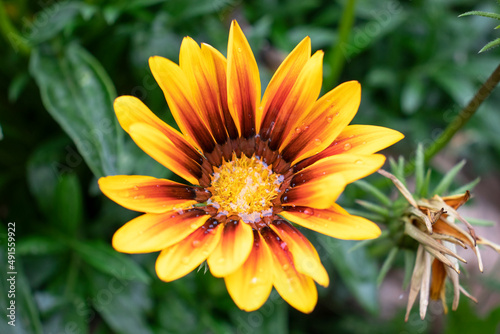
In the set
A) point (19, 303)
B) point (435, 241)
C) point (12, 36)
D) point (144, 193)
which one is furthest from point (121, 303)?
point (435, 241)

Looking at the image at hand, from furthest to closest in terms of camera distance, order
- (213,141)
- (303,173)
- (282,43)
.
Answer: (282,43) → (213,141) → (303,173)

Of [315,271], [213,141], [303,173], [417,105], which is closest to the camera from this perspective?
[315,271]

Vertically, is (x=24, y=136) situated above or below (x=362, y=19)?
below

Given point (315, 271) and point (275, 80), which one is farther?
point (275, 80)

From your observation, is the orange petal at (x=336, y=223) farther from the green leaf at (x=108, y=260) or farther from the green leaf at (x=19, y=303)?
the green leaf at (x=19, y=303)

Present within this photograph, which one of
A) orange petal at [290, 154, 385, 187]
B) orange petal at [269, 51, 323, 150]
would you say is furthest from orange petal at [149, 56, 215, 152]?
orange petal at [290, 154, 385, 187]

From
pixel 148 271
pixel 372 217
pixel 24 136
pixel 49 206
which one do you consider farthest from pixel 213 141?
pixel 24 136

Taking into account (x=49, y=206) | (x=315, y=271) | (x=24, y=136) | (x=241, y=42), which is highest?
(x=241, y=42)

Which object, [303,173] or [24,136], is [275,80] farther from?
[24,136]
